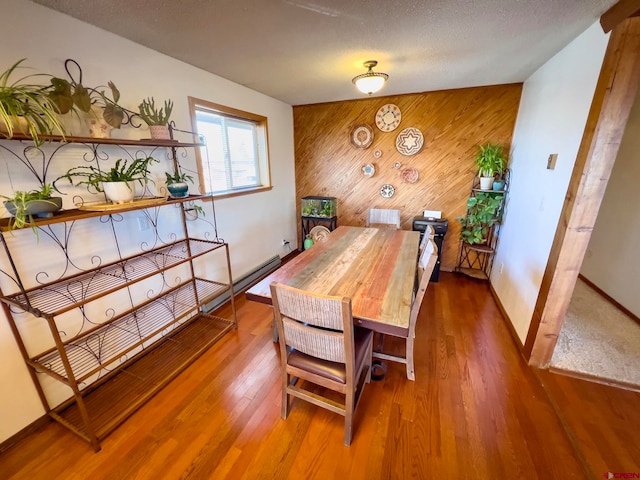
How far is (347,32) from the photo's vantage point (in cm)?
171

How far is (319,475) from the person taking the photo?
4.14 ft

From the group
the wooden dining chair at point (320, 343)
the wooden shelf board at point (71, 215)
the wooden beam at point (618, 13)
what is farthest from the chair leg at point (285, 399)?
the wooden beam at point (618, 13)

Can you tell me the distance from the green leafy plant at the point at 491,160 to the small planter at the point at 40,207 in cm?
374

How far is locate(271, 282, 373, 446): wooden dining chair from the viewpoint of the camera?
1152 mm

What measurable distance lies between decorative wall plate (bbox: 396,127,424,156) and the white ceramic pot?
311cm

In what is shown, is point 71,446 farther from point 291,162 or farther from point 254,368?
point 291,162

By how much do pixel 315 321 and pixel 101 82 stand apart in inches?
80.7

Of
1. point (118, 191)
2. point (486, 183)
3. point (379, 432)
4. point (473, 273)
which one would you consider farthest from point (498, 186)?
point (118, 191)

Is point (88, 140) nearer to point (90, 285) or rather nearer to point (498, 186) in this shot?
point (90, 285)

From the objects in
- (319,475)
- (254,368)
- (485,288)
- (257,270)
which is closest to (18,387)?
(254,368)

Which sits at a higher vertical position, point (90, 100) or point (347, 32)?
point (347, 32)

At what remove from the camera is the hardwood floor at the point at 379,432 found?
1.29m

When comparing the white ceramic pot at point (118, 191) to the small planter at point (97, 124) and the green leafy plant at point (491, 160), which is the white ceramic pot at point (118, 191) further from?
the green leafy plant at point (491, 160)

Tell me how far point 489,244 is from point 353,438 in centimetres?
296
